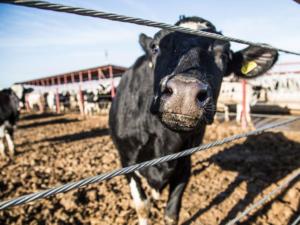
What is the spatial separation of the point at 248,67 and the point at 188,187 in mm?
1977

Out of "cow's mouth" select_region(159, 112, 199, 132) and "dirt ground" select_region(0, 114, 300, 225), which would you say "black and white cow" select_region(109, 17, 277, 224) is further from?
"dirt ground" select_region(0, 114, 300, 225)

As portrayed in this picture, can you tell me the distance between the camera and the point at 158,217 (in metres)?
2.77

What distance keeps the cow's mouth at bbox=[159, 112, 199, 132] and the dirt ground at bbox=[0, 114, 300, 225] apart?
6.01ft

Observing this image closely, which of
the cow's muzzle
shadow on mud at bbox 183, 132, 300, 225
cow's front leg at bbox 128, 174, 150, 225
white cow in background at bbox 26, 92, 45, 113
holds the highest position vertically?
the cow's muzzle

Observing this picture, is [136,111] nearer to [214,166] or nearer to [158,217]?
[158,217]

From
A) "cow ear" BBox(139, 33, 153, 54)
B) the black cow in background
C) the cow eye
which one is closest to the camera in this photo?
the cow eye

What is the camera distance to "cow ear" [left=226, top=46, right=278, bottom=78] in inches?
79.4

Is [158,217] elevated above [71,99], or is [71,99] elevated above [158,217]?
[158,217]

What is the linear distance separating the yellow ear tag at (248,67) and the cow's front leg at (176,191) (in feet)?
3.19

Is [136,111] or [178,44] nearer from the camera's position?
[178,44]

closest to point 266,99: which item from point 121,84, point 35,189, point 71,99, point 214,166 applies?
point 214,166

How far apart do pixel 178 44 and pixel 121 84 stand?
1.37 m

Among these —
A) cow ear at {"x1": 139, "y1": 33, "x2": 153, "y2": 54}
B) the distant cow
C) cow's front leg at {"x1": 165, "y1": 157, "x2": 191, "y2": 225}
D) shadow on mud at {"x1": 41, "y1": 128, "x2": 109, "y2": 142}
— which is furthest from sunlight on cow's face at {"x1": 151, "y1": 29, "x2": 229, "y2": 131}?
the distant cow

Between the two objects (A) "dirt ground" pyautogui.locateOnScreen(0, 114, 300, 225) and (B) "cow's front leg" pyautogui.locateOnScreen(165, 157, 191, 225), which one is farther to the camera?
(A) "dirt ground" pyautogui.locateOnScreen(0, 114, 300, 225)
